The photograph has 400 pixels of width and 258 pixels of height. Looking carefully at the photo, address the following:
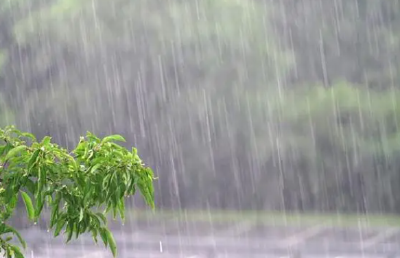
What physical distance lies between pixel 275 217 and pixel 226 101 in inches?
77.0

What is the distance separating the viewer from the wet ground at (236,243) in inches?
310

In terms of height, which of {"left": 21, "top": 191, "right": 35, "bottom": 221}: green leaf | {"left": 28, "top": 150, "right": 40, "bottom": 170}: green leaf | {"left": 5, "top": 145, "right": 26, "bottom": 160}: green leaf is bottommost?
{"left": 21, "top": 191, "right": 35, "bottom": 221}: green leaf

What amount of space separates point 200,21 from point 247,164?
255cm

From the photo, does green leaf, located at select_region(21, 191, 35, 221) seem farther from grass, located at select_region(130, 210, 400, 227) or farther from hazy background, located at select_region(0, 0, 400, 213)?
hazy background, located at select_region(0, 0, 400, 213)

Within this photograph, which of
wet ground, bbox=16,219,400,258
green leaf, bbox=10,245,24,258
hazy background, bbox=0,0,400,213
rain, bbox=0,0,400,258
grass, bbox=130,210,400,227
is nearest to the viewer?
green leaf, bbox=10,245,24,258

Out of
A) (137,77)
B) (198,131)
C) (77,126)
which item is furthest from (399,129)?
(77,126)

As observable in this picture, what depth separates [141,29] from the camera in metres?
13.4

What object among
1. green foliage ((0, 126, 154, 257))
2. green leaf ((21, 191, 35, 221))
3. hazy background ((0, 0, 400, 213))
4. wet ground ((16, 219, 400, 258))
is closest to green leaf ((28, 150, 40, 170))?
green foliage ((0, 126, 154, 257))

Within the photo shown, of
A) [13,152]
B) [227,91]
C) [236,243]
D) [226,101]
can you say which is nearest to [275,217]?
[226,101]

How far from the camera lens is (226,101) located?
12.5 m

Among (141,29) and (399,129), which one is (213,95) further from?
(399,129)

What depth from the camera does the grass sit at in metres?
11.0

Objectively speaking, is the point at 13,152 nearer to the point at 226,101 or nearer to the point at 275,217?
the point at 275,217

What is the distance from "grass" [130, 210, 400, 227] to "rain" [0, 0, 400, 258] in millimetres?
36
